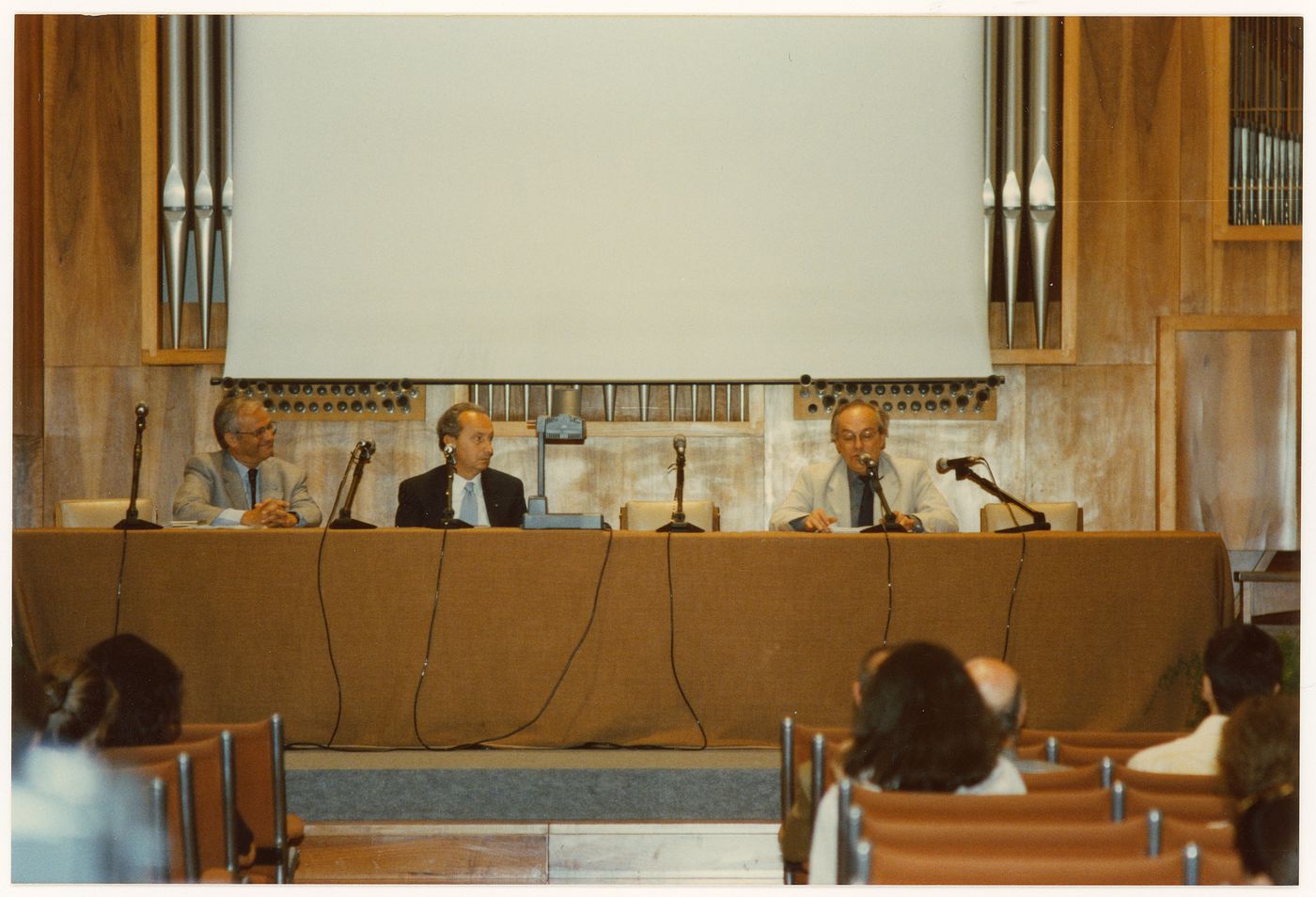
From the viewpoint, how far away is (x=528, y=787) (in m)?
3.39

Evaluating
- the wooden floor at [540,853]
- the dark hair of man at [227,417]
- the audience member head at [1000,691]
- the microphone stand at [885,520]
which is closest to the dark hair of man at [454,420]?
the dark hair of man at [227,417]

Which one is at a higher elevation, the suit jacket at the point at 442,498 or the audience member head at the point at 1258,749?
the suit jacket at the point at 442,498

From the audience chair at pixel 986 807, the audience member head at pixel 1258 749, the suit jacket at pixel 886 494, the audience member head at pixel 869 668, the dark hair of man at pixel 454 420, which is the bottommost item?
the audience chair at pixel 986 807

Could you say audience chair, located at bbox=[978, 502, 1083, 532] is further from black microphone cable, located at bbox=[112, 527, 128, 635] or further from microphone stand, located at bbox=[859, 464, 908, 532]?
black microphone cable, located at bbox=[112, 527, 128, 635]

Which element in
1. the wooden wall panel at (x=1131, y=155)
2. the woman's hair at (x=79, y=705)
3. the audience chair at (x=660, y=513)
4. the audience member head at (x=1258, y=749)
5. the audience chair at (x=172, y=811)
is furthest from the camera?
the wooden wall panel at (x=1131, y=155)

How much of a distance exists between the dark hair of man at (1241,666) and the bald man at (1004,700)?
1.30 feet

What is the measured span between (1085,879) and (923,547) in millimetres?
1914

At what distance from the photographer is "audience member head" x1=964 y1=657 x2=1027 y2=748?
87.1 inches

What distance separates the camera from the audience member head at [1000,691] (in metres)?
2.21

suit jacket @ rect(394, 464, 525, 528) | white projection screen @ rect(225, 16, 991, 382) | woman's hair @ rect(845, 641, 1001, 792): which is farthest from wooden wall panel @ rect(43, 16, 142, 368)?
woman's hair @ rect(845, 641, 1001, 792)

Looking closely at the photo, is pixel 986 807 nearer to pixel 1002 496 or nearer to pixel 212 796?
pixel 212 796

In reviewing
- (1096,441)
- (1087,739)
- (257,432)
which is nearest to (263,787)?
(1087,739)

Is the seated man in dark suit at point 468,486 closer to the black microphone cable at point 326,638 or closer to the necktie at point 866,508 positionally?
the black microphone cable at point 326,638

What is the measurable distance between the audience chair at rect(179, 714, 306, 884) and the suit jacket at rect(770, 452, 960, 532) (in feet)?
6.88
